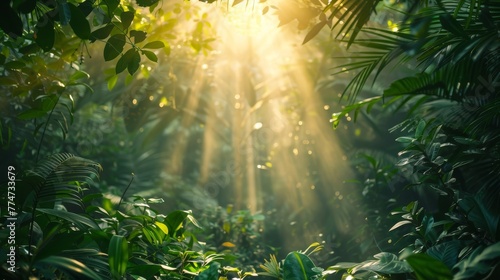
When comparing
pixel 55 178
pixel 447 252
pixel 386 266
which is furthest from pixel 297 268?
pixel 55 178

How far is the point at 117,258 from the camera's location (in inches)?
69.7

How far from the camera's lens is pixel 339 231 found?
584 centimetres

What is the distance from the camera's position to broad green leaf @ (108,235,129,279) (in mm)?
1754

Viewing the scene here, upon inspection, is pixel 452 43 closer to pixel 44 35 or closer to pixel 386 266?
pixel 386 266

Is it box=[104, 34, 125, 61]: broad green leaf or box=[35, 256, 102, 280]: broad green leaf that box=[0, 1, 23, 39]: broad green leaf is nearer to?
box=[104, 34, 125, 61]: broad green leaf

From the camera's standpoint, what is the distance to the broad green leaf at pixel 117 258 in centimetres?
175

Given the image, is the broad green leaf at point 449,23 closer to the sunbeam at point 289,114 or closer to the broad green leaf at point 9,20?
the broad green leaf at point 9,20

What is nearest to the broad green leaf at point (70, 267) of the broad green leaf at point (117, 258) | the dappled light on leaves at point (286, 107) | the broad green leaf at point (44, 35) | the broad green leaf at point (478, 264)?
the broad green leaf at point (117, 258)

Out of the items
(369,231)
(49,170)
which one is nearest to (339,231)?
(369,231)

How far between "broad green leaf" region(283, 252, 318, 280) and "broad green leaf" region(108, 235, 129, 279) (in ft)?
2.18

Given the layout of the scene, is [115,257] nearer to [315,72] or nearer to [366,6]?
[366,6]

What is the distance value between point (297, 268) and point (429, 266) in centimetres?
63

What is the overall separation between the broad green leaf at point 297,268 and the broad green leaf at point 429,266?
→ 0.55m

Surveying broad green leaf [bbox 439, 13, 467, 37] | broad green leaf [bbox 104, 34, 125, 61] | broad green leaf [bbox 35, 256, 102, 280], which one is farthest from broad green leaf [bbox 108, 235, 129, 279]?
broad green leaf [bbox 439, 13, 467, 37]
